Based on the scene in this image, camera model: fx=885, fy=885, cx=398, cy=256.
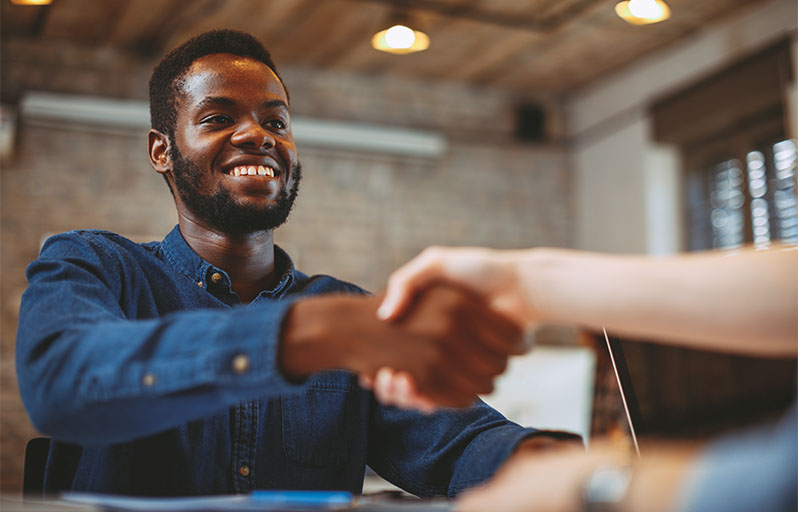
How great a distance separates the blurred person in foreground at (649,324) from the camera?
1.70 ft

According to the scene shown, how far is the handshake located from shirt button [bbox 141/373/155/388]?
13cm

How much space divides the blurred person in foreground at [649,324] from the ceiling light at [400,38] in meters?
3.38

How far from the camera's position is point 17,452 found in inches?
173

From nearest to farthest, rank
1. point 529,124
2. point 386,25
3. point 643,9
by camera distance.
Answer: point 643,9
point 386,25
point 529,124

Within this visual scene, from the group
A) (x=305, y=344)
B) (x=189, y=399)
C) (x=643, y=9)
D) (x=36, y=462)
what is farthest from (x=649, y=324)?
(x=643, y=9)

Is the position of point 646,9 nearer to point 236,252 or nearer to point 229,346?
point 236,252

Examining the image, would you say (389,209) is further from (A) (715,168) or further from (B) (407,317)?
(B) (407,317)

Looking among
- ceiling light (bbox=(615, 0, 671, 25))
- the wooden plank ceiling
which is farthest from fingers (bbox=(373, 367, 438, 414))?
the wooden plank ceiling

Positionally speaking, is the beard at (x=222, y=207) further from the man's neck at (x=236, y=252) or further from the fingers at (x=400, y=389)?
the fingers at (x=400, y=389)

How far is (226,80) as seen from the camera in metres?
1.46

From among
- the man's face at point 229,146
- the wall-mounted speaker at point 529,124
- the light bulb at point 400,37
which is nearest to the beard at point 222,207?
the man's face at point 229,146

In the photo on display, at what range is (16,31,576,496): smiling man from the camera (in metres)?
0.84

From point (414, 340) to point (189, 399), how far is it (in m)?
0.22

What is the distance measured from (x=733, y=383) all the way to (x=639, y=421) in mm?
195
